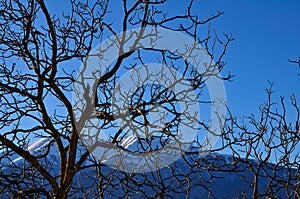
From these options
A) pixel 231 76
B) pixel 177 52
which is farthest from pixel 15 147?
pixel 231 76

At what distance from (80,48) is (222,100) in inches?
78.9

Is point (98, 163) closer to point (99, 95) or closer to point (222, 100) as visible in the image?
point (99, 95)

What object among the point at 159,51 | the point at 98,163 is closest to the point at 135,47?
the point at 159,51

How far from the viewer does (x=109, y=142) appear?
520cm

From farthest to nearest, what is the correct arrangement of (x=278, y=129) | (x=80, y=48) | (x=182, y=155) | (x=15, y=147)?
(x=80, y=48)
(x=278, y=129)
(x=15, y=147)
(x=182, y=155)

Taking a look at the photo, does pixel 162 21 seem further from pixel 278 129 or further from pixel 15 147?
pixel 15 147

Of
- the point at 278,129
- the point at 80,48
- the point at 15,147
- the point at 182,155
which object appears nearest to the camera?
the point at 182,155

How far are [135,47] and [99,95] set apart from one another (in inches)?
31.8

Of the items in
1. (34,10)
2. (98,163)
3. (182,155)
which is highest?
(34,10)

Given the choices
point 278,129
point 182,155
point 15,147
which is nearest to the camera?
point 182,155

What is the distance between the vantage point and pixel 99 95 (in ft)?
17.8

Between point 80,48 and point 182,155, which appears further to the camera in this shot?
point 80,48

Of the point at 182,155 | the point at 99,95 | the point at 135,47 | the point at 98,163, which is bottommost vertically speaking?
the point at 182,155

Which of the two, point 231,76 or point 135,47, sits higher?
point 135,47
